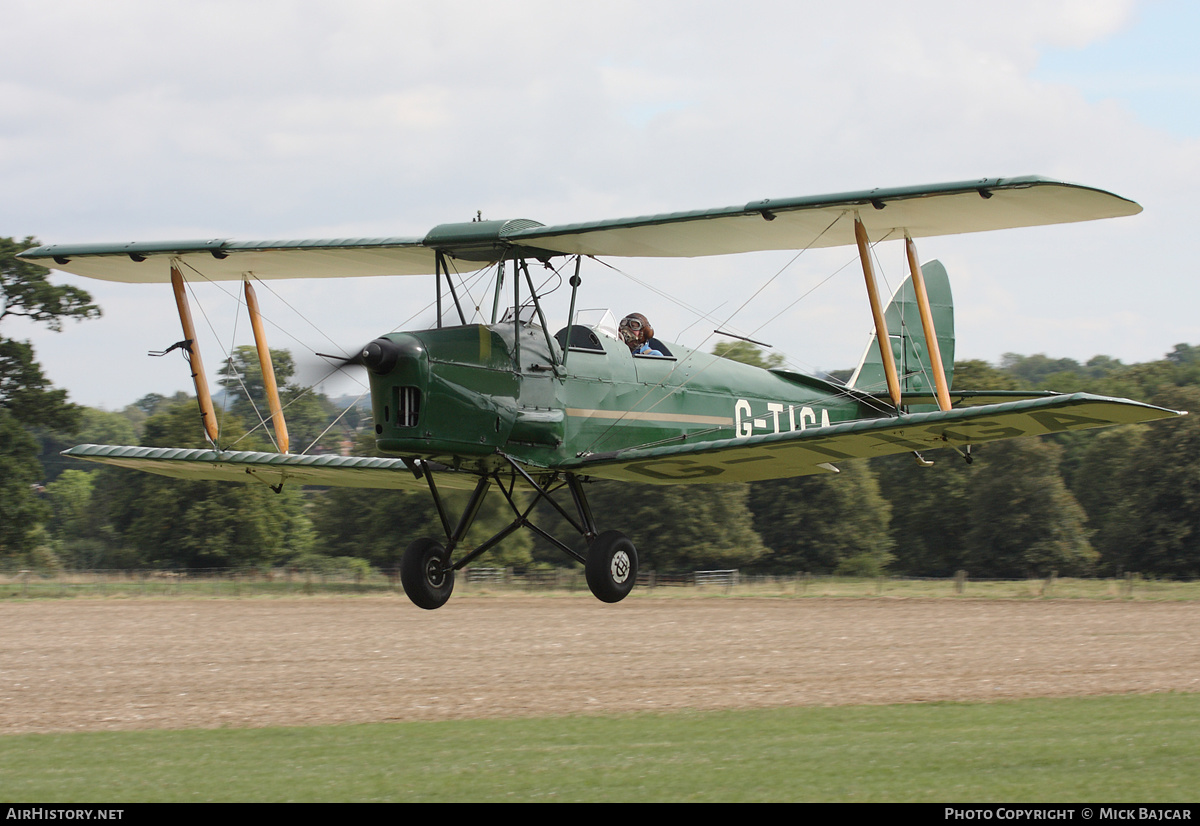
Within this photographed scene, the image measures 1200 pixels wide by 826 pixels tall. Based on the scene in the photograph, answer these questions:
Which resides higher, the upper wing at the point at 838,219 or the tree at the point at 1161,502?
the upper wing at the point at 838,219

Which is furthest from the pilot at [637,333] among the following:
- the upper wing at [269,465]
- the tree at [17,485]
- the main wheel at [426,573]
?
the tree at [17,485]

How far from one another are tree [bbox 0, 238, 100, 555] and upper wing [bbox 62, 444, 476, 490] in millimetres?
26628

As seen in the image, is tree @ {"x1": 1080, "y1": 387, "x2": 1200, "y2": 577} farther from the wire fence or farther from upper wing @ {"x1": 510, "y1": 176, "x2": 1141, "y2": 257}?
upper wing @ {"x1": 510, "y1": 176, "x2": 1141, "y2": 257}

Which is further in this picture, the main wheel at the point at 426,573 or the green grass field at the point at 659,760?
the main wheel at the point at 426,573

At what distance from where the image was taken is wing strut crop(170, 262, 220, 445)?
14.0 m

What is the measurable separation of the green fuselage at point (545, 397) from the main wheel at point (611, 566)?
0.94 meters

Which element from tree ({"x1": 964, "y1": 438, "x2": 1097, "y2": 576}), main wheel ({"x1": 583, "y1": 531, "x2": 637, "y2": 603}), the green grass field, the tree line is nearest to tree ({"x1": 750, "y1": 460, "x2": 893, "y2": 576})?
the tree line

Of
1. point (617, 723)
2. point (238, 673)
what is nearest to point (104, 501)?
point (238, 673)

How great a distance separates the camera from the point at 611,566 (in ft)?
40.2

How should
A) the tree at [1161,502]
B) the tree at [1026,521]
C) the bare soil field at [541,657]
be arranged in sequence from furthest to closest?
the tree at [1026,521] → the tree at [1161,502] → the bare soil field at [541,657]

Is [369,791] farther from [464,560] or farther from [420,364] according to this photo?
[420,364]

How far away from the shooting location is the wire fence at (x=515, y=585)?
140 feet

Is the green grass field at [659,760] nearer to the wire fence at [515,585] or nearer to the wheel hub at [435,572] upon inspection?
the wheel hub at [435,572]

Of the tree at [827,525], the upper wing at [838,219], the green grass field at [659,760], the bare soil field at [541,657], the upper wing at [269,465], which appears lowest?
the bare soil field at [541,657]
